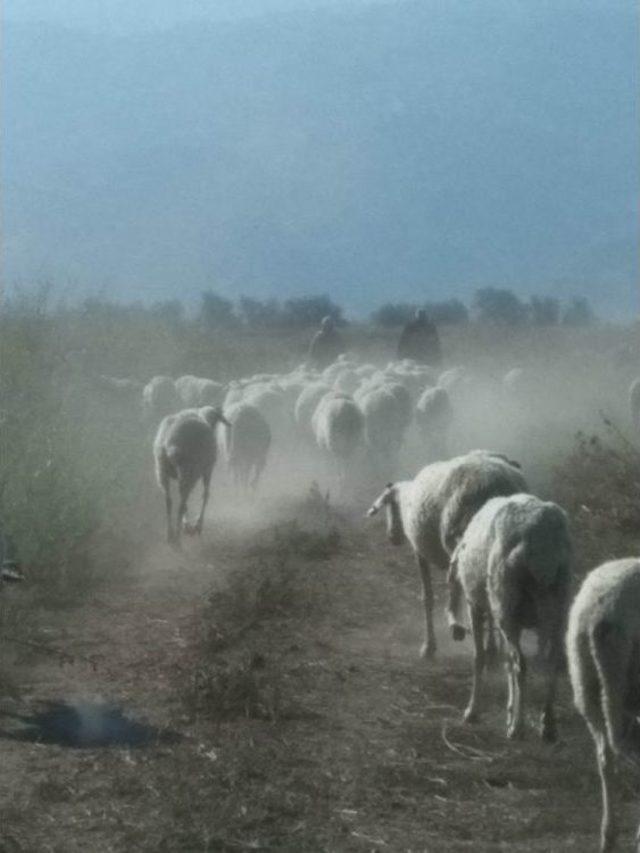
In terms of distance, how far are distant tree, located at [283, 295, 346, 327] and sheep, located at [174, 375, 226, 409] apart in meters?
45.3

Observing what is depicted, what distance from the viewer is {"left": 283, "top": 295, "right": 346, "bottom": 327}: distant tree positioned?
7200cm

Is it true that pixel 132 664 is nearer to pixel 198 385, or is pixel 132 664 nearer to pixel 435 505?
pixel 435 505

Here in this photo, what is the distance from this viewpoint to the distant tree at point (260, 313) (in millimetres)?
73375

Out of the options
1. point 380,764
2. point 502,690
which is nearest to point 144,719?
point 380,764

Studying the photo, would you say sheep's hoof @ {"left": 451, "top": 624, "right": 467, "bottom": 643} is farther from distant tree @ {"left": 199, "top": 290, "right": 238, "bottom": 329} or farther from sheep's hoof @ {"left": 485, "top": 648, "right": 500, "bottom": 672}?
distant tree @ {"left": 199, "top": 290, "right": 238, "bottom": 329}

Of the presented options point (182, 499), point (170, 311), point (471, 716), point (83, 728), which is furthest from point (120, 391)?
point (170, 311)

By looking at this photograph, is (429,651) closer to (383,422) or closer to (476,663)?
(476,663)

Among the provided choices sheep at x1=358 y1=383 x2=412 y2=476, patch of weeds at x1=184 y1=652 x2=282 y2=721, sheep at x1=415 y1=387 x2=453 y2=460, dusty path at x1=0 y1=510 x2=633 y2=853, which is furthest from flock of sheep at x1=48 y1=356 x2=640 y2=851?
sheep at x1=415 y1=387 x2=453 y2=460

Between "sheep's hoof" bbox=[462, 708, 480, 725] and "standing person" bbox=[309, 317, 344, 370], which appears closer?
"sheep's hoof" bbox=[462, 708, 480, 725]

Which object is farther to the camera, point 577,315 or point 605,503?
point 577,315

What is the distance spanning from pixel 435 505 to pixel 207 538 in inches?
254

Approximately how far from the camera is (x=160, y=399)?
24.7 m

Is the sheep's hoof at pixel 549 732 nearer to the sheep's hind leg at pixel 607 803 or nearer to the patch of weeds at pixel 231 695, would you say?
the patch of weeds at pixel 231 695

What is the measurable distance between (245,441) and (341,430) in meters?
1.53
